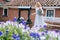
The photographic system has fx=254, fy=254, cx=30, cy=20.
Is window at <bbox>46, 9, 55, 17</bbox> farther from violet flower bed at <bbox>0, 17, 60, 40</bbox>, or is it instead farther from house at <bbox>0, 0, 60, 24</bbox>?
violet flower bed at <bbox>0, 17, 60, 40</bbox>

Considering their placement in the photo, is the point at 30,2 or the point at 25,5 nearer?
the point at 25,5

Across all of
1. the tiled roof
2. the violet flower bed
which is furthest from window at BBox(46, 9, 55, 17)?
the violet flower bed

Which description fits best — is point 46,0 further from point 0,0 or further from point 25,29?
point 25,29

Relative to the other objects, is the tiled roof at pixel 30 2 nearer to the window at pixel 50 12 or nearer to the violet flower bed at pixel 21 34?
the window at pixel 50 12

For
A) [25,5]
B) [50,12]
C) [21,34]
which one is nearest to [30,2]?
[25,5]

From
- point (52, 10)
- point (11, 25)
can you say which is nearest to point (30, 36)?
point (11, 25)

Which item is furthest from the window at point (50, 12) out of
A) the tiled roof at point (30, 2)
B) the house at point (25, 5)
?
the tiled roof at point (30, 2)

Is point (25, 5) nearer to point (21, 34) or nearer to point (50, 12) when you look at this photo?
point (50, 12)

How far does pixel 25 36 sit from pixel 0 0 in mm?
28505

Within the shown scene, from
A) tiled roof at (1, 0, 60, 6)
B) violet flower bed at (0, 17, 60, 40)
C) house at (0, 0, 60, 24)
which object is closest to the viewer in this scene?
violet flower bed at (0, 17, 60, 40)

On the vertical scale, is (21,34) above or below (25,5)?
above

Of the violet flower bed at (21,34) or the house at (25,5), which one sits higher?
the violet flower bed at (21,34)

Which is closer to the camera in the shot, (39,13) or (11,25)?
(11,25)

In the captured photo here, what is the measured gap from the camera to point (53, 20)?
17078 mm
